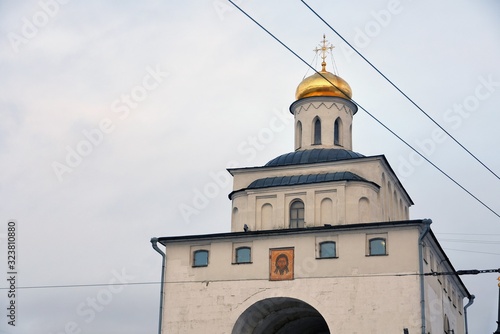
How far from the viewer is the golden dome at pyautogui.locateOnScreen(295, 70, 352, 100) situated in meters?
34.8

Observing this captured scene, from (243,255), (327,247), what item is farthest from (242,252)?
(327,247)

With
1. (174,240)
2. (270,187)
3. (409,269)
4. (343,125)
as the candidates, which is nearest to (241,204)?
(270,187)

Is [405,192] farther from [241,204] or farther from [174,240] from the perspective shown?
[174,240]

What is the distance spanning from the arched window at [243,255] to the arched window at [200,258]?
121 cm

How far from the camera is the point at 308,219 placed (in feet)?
101

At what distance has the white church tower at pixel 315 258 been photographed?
26859mm

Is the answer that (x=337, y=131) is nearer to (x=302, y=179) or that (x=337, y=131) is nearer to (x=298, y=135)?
(x=298, y=135)

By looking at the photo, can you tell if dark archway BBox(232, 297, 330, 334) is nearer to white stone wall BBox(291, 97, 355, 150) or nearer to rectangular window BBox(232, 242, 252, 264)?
rectangular window BBox(232, 242, 252, 264)

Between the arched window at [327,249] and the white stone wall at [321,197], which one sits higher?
the white stone wall at [321,197]

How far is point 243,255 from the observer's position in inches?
1144

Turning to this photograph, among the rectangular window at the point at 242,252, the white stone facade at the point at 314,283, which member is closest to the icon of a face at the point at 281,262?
the white stone facade at the point at 314,283

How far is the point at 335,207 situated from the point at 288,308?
4132 mm

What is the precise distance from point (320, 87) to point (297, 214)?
6313 millimetres

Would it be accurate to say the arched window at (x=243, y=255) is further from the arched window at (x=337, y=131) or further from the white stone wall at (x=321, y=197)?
the arched window at (x=337, y=131)
